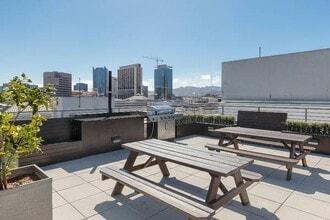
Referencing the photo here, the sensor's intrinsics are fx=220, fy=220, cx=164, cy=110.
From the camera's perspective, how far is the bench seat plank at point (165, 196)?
1693 millimetres

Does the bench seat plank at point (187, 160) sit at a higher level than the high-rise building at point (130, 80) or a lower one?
lower

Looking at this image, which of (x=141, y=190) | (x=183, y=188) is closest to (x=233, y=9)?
(x=183, y=188)

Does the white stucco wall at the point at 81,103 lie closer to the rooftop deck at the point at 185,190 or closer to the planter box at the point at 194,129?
the planter box at the point at 194,129

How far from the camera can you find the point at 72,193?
2.83 meters

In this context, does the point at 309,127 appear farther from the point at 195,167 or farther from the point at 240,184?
the point at 195,167

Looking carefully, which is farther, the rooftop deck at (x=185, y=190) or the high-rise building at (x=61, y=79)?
the high-rise building at (x=61, y=79)

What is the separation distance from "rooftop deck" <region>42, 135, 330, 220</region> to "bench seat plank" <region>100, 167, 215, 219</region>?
34 cm

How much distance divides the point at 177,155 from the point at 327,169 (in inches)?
121

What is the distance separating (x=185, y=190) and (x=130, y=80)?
4715 cm

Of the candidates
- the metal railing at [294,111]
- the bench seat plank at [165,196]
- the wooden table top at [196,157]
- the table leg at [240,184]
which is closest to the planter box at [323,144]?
the metal railing at [294,111]

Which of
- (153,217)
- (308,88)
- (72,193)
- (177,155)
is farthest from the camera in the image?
(308,88)

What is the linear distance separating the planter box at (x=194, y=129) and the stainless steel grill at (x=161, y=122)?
63cm

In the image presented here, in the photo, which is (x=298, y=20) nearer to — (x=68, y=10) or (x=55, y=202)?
(x=68, y=10)

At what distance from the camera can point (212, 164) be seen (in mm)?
2154
